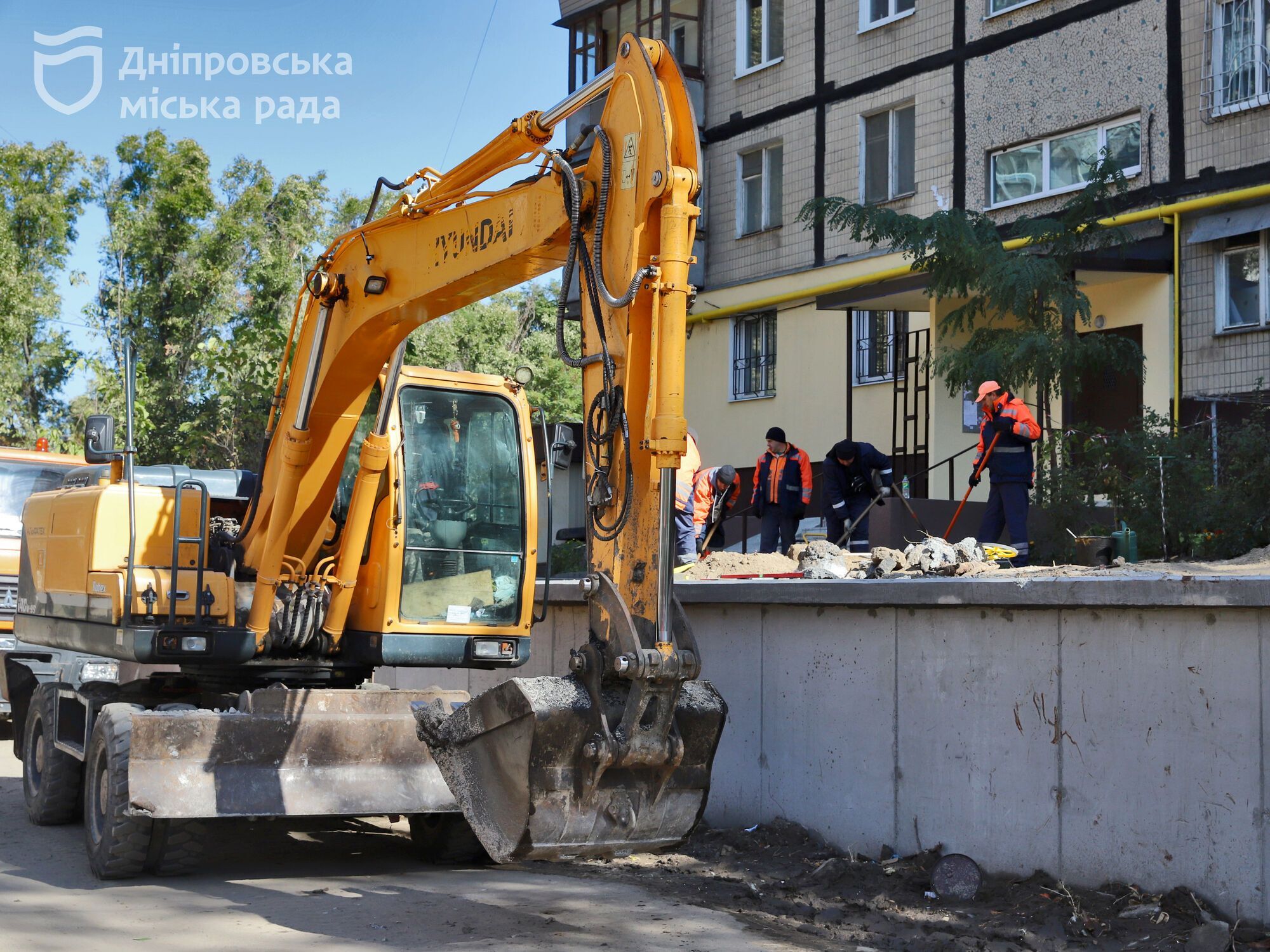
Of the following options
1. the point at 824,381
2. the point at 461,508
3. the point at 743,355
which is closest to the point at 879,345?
the point at 824,381

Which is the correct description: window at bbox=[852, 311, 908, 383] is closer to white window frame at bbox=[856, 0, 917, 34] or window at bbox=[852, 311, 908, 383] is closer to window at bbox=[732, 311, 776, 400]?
window at bbox=[732, 311, 776, 400]

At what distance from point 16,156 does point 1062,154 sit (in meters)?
22.3

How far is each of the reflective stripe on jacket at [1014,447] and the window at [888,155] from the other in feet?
28.9

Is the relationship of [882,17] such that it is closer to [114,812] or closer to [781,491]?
[781,491]

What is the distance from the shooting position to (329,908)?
6758 mm

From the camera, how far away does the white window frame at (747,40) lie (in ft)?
73.3

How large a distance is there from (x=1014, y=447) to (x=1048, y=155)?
298 inches

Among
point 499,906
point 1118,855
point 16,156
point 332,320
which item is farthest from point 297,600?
point 16,156

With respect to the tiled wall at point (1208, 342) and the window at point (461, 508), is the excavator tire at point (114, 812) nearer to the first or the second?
the window at point (461, 508)

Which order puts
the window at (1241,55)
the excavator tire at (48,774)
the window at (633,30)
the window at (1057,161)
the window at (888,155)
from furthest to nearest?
the window at (633,30) → the window at (888,155) → the window at (1057,161) → the window at (1241,55) → the excavator tire at (48,774)

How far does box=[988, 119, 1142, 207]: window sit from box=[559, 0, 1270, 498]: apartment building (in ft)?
0.09

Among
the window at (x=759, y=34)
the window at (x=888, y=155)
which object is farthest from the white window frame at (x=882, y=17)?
the window at (x=759, y=34)

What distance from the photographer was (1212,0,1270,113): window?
1557cm

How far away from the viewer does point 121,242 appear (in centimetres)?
2945
